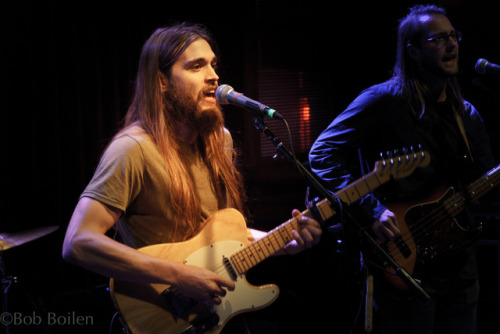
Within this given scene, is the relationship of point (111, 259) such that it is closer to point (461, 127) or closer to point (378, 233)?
point (378, 233)

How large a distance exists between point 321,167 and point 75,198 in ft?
7.86

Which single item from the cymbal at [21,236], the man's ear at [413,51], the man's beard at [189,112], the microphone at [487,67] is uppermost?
the man's ear at [413,51]

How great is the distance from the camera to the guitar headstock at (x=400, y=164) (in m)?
2.51

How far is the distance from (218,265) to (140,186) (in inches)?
21.7

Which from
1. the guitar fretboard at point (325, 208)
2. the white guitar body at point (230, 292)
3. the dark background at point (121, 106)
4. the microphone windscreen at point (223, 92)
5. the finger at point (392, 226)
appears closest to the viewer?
the microphone windscreen at point (223, 92)

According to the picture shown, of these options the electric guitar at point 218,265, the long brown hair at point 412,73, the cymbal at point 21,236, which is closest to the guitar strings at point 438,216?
the electric guitar at point 218,265

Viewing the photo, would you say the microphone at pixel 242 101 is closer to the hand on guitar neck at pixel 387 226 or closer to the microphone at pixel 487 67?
the hand on guitar neck at pixel 387 226

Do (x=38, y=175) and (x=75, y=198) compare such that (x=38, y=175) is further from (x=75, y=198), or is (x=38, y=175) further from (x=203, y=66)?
(x=203, y=66)

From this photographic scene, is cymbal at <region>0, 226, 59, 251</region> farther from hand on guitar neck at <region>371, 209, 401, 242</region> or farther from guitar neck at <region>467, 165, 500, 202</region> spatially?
guitar neck at <region>467, 165, 500, 202</region>

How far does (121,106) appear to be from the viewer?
4328mm

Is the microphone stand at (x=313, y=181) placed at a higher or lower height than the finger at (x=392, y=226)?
higher

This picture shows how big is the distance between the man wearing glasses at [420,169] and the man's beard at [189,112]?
2.56 feet

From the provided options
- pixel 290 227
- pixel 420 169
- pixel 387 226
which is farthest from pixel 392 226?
pixel 290 227

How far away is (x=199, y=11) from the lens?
456 centimetres
